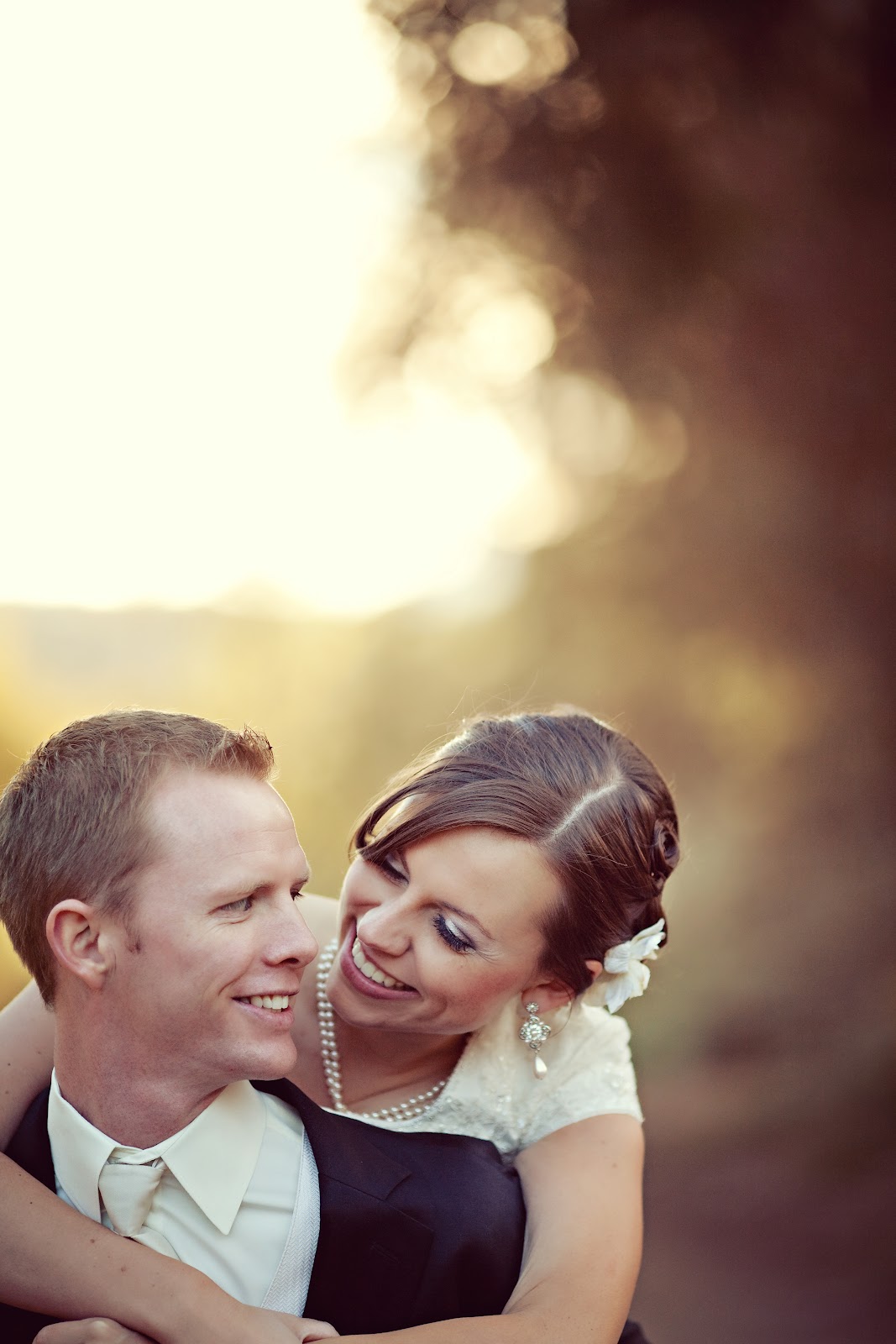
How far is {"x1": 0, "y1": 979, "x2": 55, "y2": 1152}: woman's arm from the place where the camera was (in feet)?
5.40

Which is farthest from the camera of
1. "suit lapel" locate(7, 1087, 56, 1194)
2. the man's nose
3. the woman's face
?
the woman's face

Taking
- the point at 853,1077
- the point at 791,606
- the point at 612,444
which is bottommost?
the point at 853,1077

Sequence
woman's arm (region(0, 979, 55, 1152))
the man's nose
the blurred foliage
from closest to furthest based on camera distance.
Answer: the man's nose, woman's arm (region(0, 979, 55, 1152)), the blurred foliage

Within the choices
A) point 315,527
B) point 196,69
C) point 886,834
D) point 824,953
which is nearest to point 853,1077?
point 824,953

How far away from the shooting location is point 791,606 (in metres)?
4.75

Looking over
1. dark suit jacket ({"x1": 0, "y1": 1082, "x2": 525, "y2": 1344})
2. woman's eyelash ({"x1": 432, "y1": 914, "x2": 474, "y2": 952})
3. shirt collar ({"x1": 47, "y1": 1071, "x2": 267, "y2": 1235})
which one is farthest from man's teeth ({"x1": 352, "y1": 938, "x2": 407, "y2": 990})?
shirt collar ({"x1": 47, "y1": 1071, "x2": 267, "y2": 1235})

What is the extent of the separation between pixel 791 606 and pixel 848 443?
2.24 ft

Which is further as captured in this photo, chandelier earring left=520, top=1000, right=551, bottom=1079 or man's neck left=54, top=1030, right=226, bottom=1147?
chandelier earring left=520, top=1000, right=551, bottom=1079

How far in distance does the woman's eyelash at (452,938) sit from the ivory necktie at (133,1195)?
51 cm

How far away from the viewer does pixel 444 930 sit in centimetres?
175

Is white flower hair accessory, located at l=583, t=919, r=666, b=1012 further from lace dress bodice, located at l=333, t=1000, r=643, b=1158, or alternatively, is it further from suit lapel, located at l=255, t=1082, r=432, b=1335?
suit lapel, located at l=255, t=1082, r=432, b=1335

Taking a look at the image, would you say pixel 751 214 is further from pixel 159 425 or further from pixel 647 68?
pixel 159 425

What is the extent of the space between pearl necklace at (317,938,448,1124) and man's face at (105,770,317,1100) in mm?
588

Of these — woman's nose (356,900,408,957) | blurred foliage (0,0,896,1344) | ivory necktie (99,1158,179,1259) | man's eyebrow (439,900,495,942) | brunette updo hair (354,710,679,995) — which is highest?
blurred foliage (0,0,896,1344)
